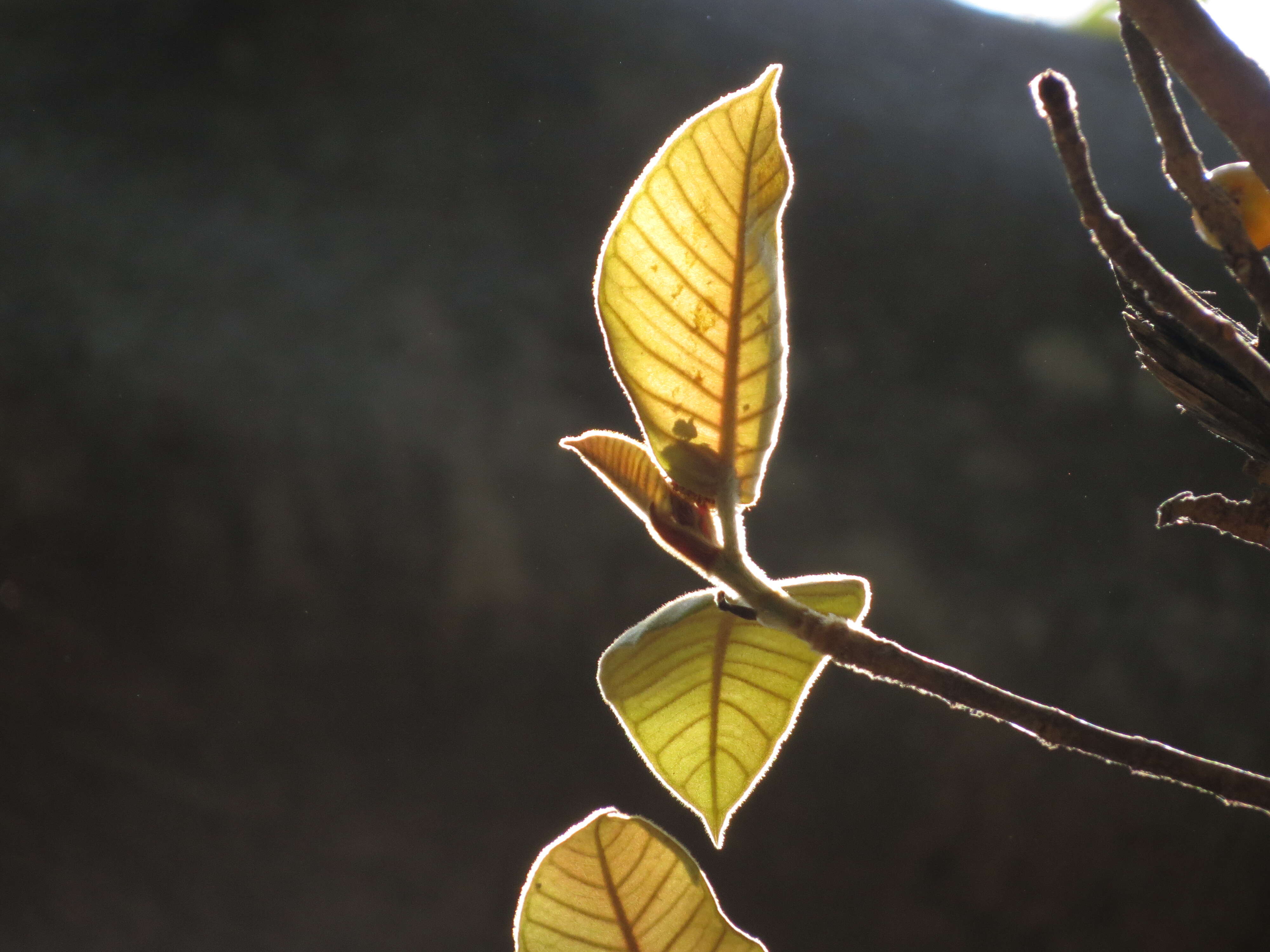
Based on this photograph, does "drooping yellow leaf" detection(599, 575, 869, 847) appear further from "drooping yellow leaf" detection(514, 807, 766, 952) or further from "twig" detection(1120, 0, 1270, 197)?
"twig" detection(1120, 0, 1270, 197)

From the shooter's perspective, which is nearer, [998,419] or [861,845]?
[861,845]

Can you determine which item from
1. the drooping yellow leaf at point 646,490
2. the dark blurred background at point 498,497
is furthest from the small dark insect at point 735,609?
the dark blurred background at point 498,497

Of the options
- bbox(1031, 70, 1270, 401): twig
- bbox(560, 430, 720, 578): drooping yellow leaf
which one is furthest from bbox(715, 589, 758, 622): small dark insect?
bbox(1031, 70, 1270, 401): twig

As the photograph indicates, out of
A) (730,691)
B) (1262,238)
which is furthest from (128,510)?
(1262,238)

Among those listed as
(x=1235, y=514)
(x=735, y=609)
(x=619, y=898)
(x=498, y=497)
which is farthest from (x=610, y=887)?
(x=498, y=497)

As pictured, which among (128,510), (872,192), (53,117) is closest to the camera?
(128,510)

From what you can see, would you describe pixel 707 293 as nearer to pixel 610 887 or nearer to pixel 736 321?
pixel 736 321

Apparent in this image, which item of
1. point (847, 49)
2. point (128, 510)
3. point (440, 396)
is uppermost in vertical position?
point (847, 49)

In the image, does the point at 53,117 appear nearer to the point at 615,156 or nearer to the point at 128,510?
the point at 128,510

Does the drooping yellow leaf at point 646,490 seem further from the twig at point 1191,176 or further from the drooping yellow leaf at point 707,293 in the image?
the twig at point 1191,176
